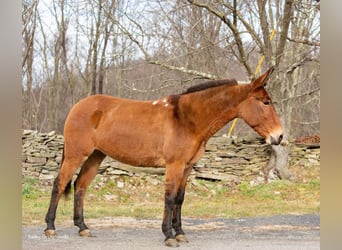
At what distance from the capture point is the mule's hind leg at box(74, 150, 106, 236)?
4.13 metres

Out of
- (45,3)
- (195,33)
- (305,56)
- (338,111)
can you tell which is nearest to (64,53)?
(45,3)

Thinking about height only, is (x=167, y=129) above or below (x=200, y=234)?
above

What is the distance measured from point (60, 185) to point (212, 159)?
228cm

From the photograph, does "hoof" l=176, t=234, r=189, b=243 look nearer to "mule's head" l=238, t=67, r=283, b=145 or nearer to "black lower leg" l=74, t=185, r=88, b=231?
"black lower leg" l=74, t=185, r=88, b=231

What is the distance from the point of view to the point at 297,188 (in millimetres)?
5332

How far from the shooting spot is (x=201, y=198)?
541 centimetres

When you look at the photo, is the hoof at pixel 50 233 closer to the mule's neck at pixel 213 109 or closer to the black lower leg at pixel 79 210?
the black lower leg at pixel 79 210

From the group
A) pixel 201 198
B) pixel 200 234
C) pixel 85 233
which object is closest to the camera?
pixel 85 233

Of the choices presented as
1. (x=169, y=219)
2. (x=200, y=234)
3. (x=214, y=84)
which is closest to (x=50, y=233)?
(x=169, y=219)

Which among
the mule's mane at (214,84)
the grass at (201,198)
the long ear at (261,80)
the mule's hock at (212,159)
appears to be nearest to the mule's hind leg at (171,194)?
the mule's mane at (214,84)

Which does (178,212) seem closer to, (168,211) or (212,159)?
(168,211)

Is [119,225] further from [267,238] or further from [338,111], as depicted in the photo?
[338,111]

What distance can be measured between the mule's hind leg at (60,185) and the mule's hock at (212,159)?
4.58ft

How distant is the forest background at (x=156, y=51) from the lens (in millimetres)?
5148
